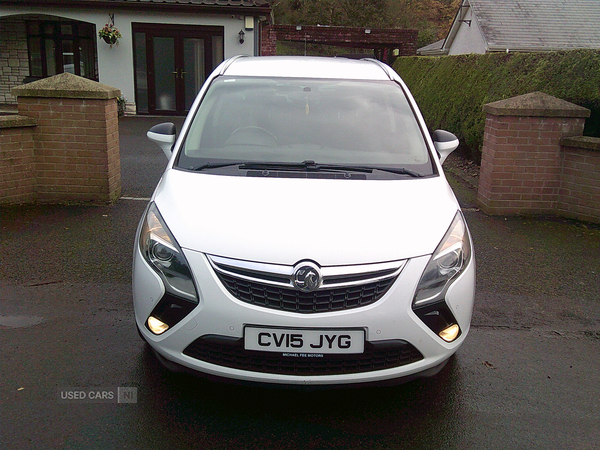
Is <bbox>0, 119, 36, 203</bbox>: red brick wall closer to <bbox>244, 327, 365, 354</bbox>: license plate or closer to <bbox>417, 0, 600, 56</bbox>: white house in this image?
<bbox>244, 327, 365, 354</bbox>: license plate

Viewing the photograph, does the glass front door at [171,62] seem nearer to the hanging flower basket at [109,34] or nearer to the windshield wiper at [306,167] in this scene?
the hanging flower basket at [109,34]

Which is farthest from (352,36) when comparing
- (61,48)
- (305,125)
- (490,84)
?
(305,125)

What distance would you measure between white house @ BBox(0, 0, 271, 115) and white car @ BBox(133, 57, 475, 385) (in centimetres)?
1449

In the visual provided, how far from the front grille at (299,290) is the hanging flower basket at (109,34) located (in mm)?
15559

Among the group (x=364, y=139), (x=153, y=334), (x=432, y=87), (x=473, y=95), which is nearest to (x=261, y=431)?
(x=153, y=334)

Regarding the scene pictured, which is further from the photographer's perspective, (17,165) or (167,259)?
(17,165)

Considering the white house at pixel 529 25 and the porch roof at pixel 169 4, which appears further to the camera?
the white house at pixel 529 25

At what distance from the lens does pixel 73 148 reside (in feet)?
21.5

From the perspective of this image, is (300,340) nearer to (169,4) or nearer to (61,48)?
(169,4)

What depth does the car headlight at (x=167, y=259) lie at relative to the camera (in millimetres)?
2656

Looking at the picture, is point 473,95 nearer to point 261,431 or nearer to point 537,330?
point 537,330

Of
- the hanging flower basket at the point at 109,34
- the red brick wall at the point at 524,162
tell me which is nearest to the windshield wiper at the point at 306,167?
the red brick wall at the point at 524,162

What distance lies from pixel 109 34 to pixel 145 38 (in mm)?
1062

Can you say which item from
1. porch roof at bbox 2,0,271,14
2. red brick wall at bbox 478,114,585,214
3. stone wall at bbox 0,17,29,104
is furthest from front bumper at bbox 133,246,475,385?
stone wall at bbox 0,17,29,104
